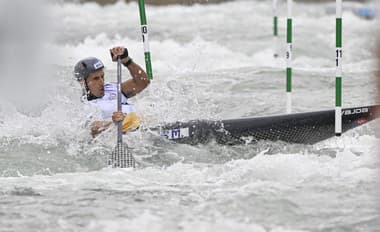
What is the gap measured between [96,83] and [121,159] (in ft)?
3.40

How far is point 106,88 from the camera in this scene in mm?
7070

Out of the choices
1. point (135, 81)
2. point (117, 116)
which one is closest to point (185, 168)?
point (117, 116)

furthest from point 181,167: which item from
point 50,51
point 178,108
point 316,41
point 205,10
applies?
point 205,10

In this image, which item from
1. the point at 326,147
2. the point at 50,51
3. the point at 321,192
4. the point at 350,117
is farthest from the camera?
the point at 50,51

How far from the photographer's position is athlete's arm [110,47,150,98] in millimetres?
6852

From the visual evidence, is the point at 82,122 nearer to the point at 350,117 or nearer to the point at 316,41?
the point at 350,117

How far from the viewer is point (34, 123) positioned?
739cm

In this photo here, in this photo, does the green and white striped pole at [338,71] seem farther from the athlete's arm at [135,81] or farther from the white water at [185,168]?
the athlete's arm at [135,81]

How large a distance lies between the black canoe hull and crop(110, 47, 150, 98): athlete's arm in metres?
0.45

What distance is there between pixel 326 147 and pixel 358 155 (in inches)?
22.9

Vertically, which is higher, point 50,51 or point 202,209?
point 50,51

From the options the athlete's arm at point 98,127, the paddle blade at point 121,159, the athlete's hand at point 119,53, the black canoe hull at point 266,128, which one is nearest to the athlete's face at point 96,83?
the athlete's hand at point 119,53

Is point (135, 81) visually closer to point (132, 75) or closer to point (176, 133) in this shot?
point (132, 75)

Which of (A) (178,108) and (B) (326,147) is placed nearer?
(B) (326,147)
